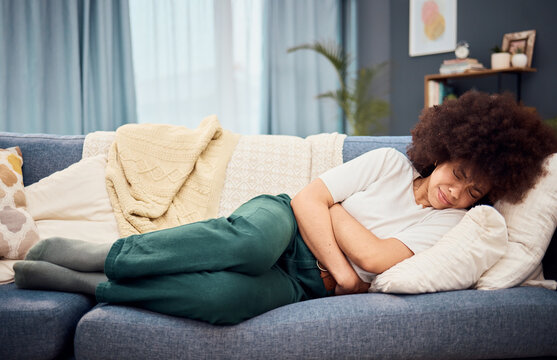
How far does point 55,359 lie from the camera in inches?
47.4

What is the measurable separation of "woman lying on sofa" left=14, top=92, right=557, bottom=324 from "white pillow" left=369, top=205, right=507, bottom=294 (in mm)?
100

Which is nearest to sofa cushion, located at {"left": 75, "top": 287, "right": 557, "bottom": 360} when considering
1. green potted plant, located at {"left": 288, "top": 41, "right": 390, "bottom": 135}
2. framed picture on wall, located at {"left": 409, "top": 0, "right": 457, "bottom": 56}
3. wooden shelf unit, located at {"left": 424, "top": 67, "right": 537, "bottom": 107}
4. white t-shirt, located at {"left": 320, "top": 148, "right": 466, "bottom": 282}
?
white t-shirt, located at {"left": 320, "top": 148, "right": 466, "bottom": 282}

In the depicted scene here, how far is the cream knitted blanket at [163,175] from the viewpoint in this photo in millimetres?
1743

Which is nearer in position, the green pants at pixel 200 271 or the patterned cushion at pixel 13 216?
the green pants at pixel 200 271

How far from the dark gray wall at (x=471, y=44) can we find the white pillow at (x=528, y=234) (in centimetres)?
255

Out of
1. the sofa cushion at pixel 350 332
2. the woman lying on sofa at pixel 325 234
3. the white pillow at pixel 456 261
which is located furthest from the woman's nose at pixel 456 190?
the sofa cushion at pixel 350 332

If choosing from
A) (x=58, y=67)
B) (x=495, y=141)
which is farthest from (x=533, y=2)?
(x=58, y=67)

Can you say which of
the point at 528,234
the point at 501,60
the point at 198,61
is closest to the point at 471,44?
the point at 501,60

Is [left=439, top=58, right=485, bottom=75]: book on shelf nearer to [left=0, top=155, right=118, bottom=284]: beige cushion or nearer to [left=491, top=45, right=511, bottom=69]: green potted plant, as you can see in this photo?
[left=491, top=45, right=511, bottom=69]: green potted plant

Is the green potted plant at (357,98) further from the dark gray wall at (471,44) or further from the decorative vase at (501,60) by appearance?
the decorative vase at (501,60)

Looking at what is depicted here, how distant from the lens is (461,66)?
3.47 meters

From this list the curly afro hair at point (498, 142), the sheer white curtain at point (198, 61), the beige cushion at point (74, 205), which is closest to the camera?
the curly afro hair at point (498, 142)

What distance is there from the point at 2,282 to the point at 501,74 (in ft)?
11.9

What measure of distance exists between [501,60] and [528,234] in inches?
98.9
